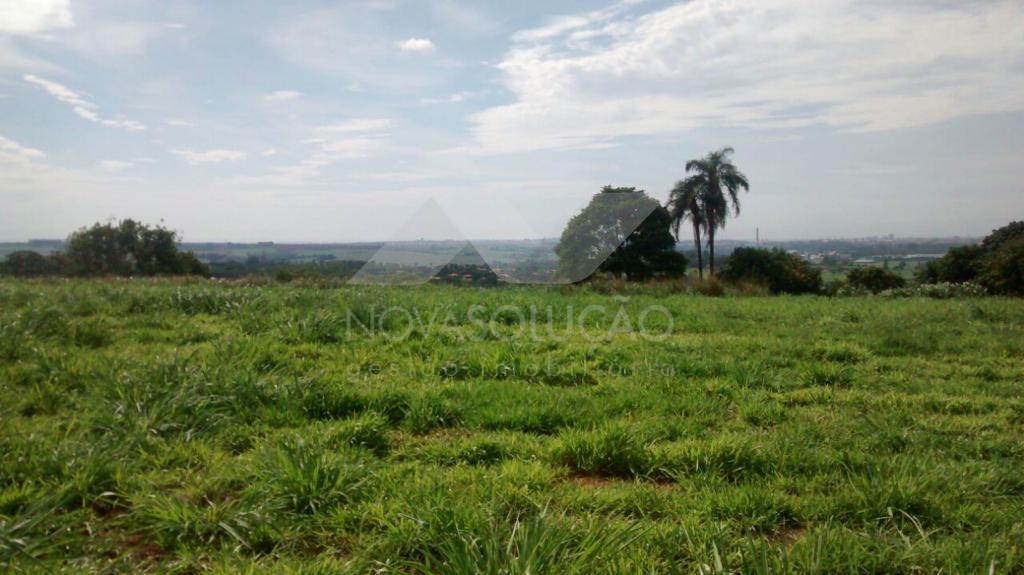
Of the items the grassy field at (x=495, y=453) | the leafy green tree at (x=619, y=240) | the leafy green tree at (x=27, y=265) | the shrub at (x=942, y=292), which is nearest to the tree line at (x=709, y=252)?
the leafy green tree at (x=619, y=240)

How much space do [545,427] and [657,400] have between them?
2.84 feet

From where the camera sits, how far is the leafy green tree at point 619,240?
13453 millimetres

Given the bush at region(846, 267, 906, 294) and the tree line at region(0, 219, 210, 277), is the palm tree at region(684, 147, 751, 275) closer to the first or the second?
the bush at region(846, 267, 906, 294)

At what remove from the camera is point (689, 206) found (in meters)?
29.1

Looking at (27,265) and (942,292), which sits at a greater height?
(27,265)

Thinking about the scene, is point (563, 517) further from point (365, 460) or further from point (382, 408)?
point (382, 408)

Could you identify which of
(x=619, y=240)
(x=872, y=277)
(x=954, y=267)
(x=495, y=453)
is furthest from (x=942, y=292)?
(x=954, y=267)

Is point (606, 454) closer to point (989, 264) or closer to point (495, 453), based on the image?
point (495, 453)

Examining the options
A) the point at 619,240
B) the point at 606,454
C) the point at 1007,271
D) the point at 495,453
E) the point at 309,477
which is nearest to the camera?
the point at 309,477

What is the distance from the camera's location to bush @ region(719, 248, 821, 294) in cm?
2600

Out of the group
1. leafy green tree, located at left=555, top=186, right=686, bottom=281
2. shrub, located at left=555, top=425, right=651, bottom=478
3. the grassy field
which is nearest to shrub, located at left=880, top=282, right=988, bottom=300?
leafy green tree, located at left=555, top=186, right=686, bottom=281

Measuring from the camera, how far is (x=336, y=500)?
2547mm

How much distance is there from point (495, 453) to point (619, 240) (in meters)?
14.0

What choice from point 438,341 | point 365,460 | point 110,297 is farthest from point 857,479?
point 110,297
